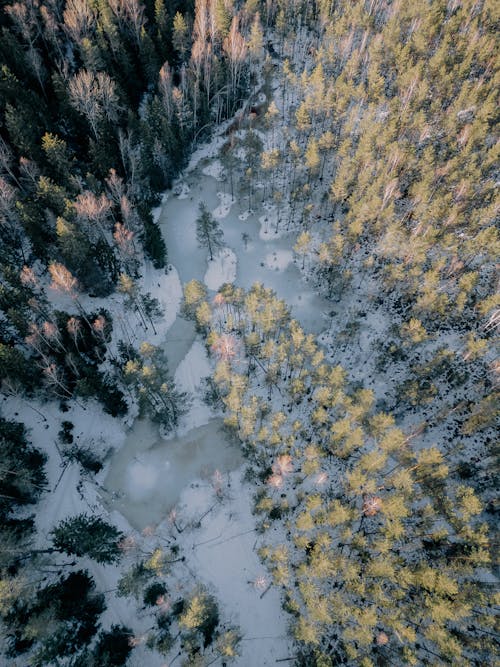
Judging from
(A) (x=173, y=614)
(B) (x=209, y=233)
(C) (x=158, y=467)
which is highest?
(B) (x=209, y=233)

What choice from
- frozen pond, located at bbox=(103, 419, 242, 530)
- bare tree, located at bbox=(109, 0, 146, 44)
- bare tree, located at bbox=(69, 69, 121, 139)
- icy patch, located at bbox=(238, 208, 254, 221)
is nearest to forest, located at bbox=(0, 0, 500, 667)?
frozen pond, located at bbox=(103, 419, 242, 530)

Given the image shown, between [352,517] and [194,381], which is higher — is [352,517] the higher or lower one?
the lower one

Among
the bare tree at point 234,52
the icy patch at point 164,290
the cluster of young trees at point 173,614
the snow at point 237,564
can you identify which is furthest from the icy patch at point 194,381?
the bare tree at point 234,52

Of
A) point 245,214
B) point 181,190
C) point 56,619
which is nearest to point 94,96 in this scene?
point 181,190

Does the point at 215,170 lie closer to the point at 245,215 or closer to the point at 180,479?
the point at 245,215

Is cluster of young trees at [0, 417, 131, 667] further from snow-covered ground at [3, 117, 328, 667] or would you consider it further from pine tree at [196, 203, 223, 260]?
pine tree at [196, 203, 223, 260]

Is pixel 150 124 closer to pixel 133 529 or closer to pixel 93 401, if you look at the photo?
pixel 93 401
